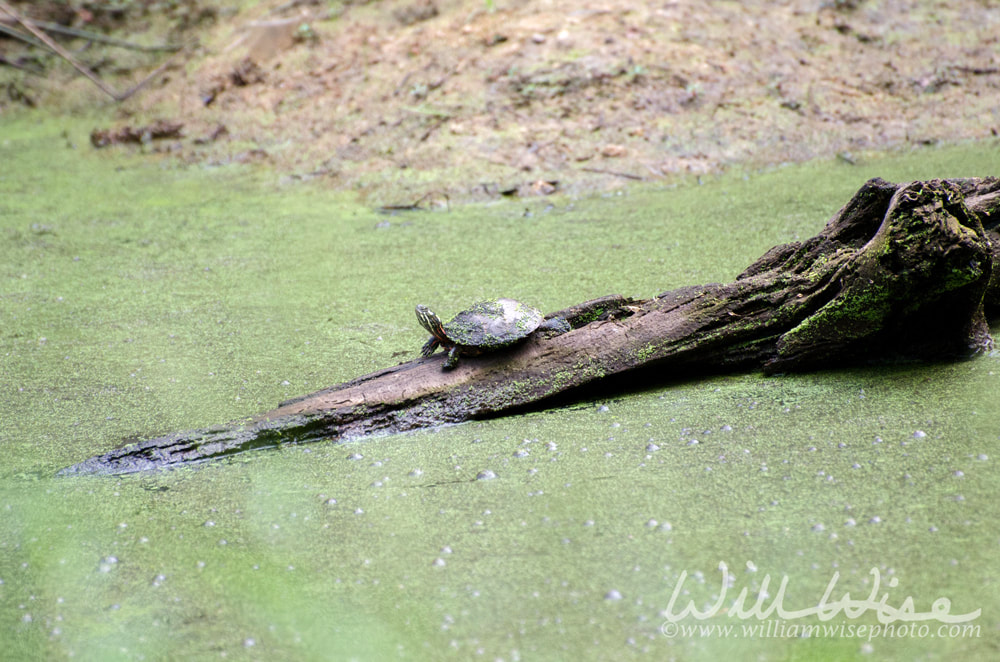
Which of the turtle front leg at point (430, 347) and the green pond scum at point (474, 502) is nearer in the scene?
the green pond scum at point (474, 502)

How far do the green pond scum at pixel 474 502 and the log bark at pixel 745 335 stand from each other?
0.07 m

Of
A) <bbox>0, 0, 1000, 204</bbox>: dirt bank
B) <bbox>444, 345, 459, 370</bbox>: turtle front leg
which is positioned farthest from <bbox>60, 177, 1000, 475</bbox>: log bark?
<bbox>0, 0, 1000, 204</bbox>: dirt bank

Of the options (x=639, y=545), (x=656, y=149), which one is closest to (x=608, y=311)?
(x=639, y=545)

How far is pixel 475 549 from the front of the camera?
170 centimetres

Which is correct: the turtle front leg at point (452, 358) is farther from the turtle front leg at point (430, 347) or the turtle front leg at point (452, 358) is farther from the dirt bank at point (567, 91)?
the dirt bank at point (567, 91)

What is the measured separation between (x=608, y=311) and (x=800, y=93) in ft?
8.93

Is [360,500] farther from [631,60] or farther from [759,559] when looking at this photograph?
[631,60]

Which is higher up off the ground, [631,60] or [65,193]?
[631,60]

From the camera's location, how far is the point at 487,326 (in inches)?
86.5

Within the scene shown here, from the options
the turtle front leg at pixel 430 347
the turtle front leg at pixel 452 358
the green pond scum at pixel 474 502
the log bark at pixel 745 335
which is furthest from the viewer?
the turtle front leg at pixel 430 347

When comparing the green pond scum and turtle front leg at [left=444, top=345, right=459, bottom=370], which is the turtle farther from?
the green pond scum

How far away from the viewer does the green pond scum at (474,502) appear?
4.86 ft

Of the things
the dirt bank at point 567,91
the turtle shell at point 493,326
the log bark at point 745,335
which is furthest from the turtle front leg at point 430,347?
the dirt bank at point 567,91

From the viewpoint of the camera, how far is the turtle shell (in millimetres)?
2184
